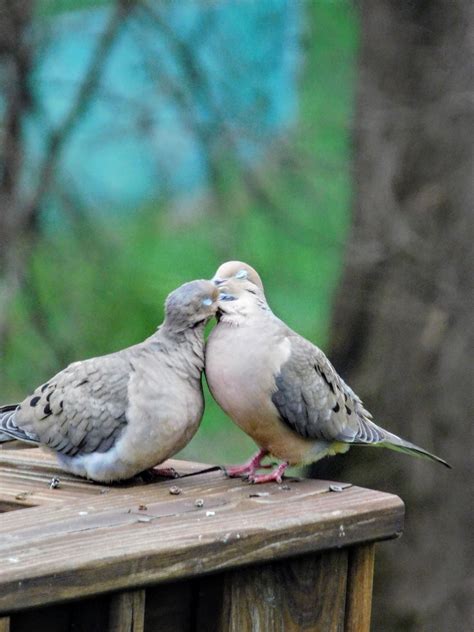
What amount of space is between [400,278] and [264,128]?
96 centimetres

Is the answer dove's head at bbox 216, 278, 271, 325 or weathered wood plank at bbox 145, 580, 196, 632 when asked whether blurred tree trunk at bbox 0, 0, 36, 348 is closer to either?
dove's head at bbox 216, 278, 271, 325

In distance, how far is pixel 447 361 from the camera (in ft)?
17.0

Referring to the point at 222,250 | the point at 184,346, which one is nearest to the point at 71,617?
the point at 184,346

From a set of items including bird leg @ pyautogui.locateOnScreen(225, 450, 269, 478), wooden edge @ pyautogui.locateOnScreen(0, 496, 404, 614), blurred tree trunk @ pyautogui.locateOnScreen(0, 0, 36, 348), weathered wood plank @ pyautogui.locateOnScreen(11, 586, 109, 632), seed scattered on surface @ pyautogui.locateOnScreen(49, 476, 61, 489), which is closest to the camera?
wooden edge @ pyautogui.locateOnScreen(0, 496, 404, 614)

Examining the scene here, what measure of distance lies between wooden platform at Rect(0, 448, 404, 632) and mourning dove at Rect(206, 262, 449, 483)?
0.20 meters

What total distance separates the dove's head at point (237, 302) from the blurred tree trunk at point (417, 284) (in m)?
2.63

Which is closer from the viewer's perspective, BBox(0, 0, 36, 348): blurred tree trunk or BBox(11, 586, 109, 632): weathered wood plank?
BBox(11, 586, 109, 632): weathered wood plank

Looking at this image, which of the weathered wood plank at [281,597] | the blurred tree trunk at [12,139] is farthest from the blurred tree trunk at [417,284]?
the weathered wood plank at [281,597]

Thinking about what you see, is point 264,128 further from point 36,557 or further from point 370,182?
point 36,557

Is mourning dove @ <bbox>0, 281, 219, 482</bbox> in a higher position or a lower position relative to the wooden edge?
higher

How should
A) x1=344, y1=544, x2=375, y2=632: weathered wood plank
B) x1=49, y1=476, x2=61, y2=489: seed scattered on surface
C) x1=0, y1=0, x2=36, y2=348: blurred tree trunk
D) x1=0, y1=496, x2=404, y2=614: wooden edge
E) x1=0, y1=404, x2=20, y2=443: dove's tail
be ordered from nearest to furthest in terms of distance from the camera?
1. x1=0, y1=496, x2=404, y2=614: wooden edge
2. x1=344, y1=544, x2=375, y2=632: weathered wood plank
3. x1=49, y1=476, x2=61, y2=489: seed scattered on surface
4. x1=0, y1=404, x2=20, y2=443: dove's tail
5. x1=0, y1=0, x2=36, y2=348: blurred tree trunk

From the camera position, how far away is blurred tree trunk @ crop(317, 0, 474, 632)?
5156 millimetres

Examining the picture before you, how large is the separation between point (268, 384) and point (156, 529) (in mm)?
729

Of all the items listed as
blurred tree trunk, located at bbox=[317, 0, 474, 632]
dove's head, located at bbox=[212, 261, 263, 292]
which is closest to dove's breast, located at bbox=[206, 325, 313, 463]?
dove's head, located at bbox=[212, 261, 263, 292]
